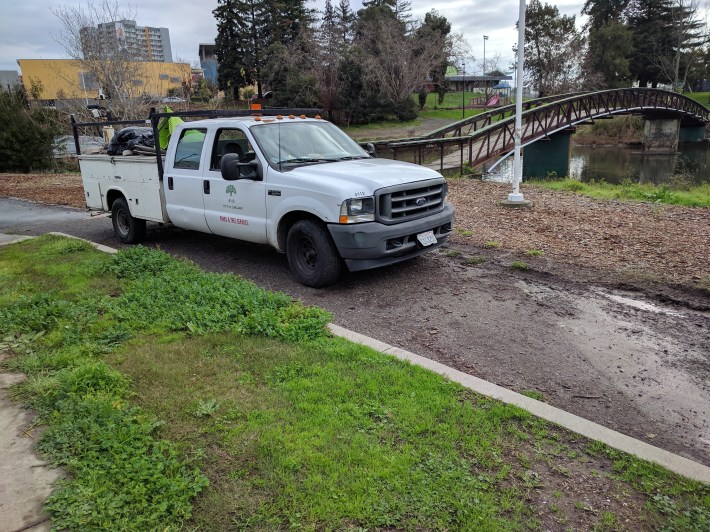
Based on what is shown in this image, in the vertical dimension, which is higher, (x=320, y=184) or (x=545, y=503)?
(x=320, y=184)

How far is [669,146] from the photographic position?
45.5m

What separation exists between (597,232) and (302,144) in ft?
15.9

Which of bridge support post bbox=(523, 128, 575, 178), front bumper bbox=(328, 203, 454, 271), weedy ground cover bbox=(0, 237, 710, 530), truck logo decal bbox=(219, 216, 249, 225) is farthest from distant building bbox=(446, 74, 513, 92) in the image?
weedy ground cover bbox=(0, 237, 710, 530)

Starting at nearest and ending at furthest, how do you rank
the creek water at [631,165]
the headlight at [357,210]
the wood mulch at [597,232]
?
the headlight at [357,210] → the wood mulch at [597,232] → the creek water at [631,165]

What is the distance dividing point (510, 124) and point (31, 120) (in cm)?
2036

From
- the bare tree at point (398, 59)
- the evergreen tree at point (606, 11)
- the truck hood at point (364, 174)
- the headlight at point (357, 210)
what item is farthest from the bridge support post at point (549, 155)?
the evergreen tree at point (606, 11)

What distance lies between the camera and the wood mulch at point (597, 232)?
22.4 feet

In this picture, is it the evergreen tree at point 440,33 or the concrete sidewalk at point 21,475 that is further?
the evergreen tree at point 440,33

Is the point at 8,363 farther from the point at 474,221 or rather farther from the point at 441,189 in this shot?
the point at 474,221

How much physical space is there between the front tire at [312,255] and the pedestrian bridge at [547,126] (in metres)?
10.7

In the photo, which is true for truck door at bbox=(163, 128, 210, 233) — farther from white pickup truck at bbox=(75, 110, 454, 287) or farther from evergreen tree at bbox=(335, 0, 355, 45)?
evergreen tree at bbox=(335, 0, 355, 45)

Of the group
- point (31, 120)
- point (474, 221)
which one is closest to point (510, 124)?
point (474, 221)

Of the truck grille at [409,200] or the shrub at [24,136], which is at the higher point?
the shrub at [24,136]

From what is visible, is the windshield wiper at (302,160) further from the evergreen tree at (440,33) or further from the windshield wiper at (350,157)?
the evergreen tree at (440,33)
